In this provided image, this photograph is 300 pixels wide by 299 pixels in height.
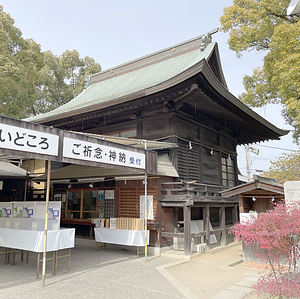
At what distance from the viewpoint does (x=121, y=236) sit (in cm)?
905

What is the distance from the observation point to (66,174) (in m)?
11.4

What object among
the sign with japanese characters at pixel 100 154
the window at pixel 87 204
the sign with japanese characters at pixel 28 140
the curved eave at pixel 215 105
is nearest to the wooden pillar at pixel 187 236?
the sign with japanese characters at pixel 100 154

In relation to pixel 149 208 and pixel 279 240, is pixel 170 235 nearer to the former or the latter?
pixel 149 208

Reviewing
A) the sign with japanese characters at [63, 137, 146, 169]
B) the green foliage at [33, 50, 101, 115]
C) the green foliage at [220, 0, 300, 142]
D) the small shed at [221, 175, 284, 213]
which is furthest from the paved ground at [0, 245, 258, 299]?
the green foliage at [33, 50, 101, 115]

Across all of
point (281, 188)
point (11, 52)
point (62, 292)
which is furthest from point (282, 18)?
point (11, 52)

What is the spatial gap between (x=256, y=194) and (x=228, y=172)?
17.5 ft

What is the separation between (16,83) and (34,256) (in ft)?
41.6

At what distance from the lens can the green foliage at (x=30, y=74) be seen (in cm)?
1731

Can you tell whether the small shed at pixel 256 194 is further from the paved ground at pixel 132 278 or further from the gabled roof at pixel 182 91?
the gabled roof at pixel 182 91

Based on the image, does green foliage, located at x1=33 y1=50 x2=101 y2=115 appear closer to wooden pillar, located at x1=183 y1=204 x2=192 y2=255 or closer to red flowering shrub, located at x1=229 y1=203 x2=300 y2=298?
wooden pillar, located at x1=183 y1=204 x2=192 y2=255

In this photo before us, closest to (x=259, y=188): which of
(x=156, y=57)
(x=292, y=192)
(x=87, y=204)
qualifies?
(x=292, y=192)

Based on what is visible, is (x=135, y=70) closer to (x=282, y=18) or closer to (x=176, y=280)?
(x=282, y=18)

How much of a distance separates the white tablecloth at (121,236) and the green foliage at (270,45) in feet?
26.9

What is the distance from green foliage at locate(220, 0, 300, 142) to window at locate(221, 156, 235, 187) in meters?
3.68
